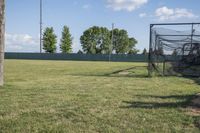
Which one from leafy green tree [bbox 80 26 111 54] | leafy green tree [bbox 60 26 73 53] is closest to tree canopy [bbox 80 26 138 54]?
leafy green tree [bbox 80 26 111 54]

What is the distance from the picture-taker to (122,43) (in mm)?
107062

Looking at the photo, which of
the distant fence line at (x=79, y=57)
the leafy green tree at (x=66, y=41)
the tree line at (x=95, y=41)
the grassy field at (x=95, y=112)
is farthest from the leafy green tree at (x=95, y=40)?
the grassy field at (x=95, y=112)

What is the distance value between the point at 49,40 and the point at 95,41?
16170 mm

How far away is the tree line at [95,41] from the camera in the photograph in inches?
3516

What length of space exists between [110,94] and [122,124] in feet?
12.7

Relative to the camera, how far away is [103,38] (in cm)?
10219

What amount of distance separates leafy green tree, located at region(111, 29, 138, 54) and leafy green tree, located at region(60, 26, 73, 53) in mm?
17072

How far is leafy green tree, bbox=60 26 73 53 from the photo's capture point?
301 feet

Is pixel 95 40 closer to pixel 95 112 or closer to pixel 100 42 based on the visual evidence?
pixel 100 42

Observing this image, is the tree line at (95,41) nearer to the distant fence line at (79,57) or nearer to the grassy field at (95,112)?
the distant fence line at (79,57)

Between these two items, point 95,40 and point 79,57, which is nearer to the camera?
point 79,57

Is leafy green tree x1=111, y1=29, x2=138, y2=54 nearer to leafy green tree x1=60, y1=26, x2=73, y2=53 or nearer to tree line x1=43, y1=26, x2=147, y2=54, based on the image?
tree line x1=43, y1=26, x2=147, y2=54

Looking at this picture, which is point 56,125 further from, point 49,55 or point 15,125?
point 49,55

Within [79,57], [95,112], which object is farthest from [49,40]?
[95,112]
